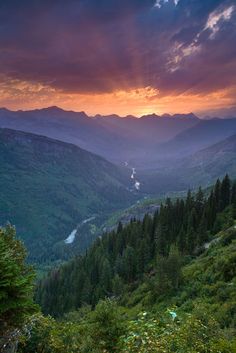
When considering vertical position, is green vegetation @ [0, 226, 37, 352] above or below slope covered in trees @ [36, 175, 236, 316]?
above

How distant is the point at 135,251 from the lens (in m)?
114


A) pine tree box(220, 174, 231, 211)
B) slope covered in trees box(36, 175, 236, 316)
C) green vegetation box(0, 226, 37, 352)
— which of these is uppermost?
green vegetation box(0, 226, 37, 352)

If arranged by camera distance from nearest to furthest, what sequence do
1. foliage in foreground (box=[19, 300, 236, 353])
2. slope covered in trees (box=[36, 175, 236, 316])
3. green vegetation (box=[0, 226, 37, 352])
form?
1. foliage in foreground (box=[19, 300, 236, 353])
2. green vegetation (box=[0, 226, 37, 352])
3. slope covered in trees (box=[36, 175, 236, 316])

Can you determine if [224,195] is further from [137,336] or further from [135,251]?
[137,336]

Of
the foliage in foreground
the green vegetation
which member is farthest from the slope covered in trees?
the green vegetation

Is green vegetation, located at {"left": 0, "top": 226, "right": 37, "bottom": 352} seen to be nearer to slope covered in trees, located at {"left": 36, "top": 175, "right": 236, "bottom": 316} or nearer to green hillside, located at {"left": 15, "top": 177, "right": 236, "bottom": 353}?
green hillside, located at {"left": 15, "top": 177, "right": 236, "bottom": 353}

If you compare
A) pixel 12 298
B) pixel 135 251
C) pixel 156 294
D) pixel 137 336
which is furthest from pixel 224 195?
pixel 12 298

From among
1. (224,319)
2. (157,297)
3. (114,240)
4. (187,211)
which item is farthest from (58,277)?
(224,319)

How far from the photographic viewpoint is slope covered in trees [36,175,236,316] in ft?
322

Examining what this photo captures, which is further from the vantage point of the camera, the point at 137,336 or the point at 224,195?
the point at 224,195

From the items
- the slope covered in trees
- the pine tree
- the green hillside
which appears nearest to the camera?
the green hillside

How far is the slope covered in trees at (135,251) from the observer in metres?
98.2

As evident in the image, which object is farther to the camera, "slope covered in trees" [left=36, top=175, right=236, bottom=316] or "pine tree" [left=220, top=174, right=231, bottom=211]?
"pine tree" [left=220, top=174, right=231, bottom=211]

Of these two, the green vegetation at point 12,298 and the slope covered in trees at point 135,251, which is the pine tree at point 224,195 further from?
the green vegetation at point 12,298
